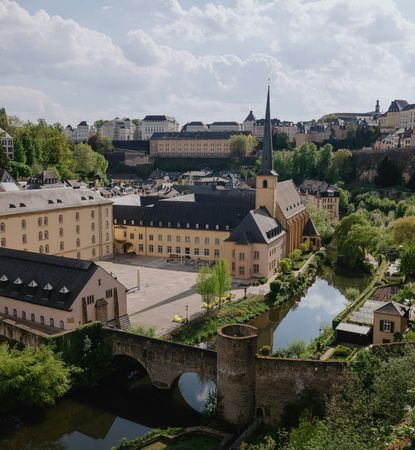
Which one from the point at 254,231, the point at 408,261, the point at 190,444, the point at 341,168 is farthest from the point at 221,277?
the point at 341,168

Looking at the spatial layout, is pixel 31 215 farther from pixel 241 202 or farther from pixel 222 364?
pixel 222 364

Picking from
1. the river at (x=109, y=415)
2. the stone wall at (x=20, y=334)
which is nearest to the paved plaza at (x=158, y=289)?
the river at (x=109, y=415)

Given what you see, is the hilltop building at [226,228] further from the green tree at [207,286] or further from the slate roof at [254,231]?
the green tree at [207,286]

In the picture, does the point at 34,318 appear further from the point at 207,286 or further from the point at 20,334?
the point at 207,286

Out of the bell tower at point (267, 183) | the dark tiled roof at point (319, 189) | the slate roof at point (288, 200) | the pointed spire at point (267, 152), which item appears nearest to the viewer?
the pointed spire at point (267, 152)

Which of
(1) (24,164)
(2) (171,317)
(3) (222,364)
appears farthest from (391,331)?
(1) (24,164)

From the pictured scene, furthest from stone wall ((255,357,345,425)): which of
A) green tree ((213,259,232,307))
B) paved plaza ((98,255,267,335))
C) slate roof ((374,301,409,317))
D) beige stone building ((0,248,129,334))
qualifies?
green tree ((213,259,232,307))
